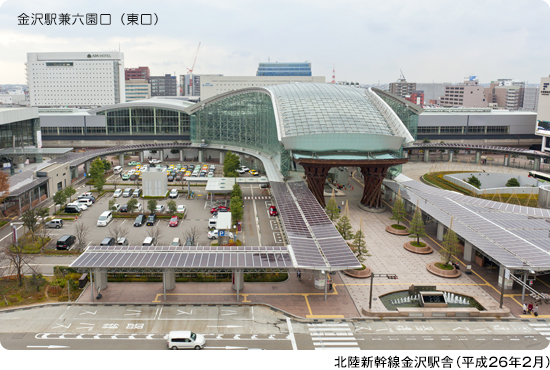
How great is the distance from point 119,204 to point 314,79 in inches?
4560

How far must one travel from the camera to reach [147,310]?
32.3 metres

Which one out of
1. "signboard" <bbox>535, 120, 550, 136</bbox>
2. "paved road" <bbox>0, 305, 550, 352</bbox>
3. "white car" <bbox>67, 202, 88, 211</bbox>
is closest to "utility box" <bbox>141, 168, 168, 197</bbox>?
"white car" <bbox>67, 202, 88, 211</bbox>

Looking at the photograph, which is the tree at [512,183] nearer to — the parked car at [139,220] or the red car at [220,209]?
the red car at [220,209]

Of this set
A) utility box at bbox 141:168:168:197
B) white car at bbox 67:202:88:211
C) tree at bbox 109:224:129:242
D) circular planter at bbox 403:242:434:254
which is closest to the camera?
circular planter at bbox 403:242:434:254

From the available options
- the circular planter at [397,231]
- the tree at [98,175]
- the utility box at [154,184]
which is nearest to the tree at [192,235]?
the utility box at [154,184]

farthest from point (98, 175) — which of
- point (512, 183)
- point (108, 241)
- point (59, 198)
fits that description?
point (512, 183)

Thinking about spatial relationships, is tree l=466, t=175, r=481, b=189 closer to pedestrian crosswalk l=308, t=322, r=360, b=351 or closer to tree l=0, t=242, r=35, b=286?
pedestrian crosswalk l=308, t=322, r=360, b=351

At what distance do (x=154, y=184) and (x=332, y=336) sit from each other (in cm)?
4045

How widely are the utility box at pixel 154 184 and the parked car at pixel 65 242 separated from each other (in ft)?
61.7

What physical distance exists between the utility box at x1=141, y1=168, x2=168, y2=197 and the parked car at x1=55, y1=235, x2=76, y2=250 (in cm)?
1881

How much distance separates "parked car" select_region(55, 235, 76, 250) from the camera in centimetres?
4306

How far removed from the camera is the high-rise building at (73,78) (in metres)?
182

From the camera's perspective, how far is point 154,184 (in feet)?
206

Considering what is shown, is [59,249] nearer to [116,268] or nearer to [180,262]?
[116,268]
